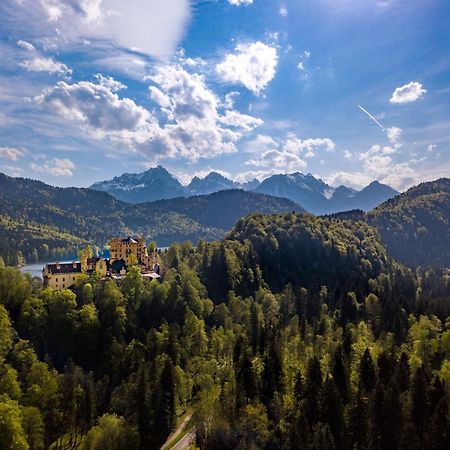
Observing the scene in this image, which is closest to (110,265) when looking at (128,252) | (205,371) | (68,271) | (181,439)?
(128,252)

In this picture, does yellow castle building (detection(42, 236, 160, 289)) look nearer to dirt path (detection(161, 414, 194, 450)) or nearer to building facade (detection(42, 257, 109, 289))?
building facade (detection(42, 257, 109, 289))

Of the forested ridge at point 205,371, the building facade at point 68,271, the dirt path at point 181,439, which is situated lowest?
the dirt path at point 181,439

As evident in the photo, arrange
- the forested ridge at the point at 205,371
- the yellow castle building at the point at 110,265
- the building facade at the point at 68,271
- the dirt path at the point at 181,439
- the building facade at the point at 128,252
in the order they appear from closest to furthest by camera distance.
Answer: the forested ridge at the point at 205,371, the dirt path at the point at 181,439, the building facade at the point at 68,271, the yellow castle building at the point at 110,265, the building facade at the point at 128,252

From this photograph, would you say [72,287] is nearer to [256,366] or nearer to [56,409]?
[56,409]

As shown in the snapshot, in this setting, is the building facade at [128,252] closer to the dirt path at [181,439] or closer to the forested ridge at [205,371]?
the forested ridge at [205,371]

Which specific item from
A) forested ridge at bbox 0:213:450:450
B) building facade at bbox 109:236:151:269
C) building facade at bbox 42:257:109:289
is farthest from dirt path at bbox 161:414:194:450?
building facade at bbox 109:236:151:269

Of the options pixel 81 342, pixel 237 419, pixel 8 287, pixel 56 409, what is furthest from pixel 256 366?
pixel 8 287

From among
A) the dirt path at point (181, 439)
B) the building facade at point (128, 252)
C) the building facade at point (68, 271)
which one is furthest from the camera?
the building facade at point (128, 252)

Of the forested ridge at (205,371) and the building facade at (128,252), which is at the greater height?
the building facade at (128,252)

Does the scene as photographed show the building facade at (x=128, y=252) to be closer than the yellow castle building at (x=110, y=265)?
No

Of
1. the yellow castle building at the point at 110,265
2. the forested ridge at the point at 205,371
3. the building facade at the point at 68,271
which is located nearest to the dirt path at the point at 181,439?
the forested ridge at the point at 205,371
